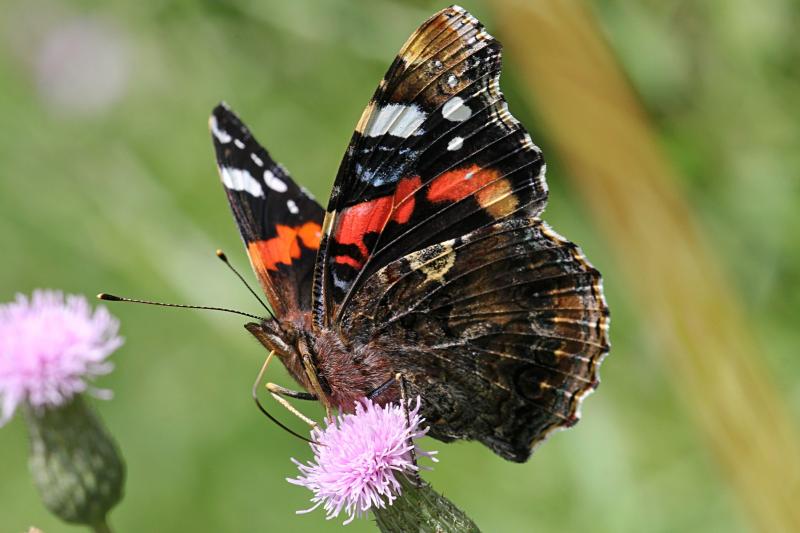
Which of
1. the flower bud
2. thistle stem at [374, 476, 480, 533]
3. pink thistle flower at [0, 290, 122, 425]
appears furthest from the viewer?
pink thistle flower at [0, 290, 122, 425]

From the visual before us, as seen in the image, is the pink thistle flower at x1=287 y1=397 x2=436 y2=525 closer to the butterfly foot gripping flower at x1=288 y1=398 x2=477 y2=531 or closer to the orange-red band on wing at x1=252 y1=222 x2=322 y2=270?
the butterfly foot gripping flower at x1=288 y1=398 x2=477 y2=531

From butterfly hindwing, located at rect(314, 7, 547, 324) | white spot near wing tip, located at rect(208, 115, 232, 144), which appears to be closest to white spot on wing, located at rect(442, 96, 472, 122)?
butterfly hindwing, located at rect(314, 7, 547, 324)

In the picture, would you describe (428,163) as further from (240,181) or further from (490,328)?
(240,181)

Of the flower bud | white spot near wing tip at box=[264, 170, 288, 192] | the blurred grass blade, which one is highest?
the blurred grass blade

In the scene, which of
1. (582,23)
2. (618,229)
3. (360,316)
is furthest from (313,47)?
(360,316)

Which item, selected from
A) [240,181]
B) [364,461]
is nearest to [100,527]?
[364,461]

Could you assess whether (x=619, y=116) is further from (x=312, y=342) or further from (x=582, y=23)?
→ (x=312, y=342)

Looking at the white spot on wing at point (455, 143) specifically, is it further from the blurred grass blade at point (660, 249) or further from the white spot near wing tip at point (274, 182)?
the blurred grass blade at point (660, 249)
